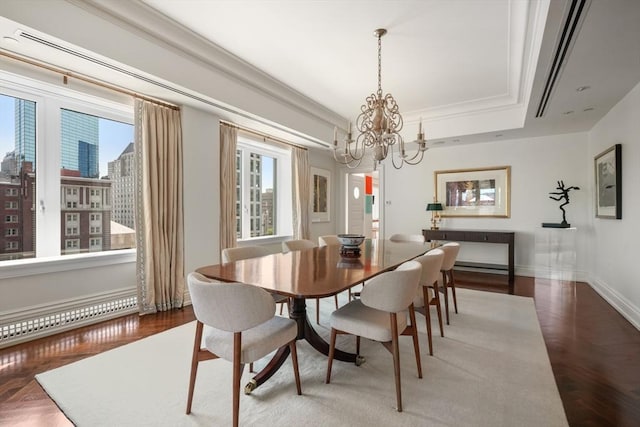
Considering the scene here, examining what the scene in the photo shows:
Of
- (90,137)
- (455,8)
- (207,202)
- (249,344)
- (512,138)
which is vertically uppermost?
(455,8)

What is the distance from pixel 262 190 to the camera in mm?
5516

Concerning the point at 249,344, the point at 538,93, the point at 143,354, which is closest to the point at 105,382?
the point at 143,354

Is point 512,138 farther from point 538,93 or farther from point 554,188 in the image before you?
point 538,93

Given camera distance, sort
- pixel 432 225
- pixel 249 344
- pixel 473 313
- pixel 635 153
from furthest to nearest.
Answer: pixel 432 225 < pixel 473 313 < pixel 635 153 < pixel 249 344

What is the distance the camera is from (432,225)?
19.4 ft

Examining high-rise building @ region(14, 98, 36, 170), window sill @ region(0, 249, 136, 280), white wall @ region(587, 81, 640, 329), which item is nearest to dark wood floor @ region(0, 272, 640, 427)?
white wall @ region(587, 81, 640, 329)

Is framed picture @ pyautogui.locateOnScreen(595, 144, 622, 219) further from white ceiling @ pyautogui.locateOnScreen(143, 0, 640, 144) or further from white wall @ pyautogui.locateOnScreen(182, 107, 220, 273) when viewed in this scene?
white wall @ pyautogui.locateOnScreen(182, 107, 220, 273)

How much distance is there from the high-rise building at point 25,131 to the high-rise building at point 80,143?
21cm

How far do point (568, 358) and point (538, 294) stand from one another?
2.00 m

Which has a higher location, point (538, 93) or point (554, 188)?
point (538, 93)

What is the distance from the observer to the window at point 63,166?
2.65m

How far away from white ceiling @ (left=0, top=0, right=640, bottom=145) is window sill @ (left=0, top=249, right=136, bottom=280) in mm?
1752

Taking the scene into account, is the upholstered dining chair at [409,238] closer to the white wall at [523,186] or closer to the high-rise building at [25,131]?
the white wall at [523,186]

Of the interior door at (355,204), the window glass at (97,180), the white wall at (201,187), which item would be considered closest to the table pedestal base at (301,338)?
the white wall at (201,187)
